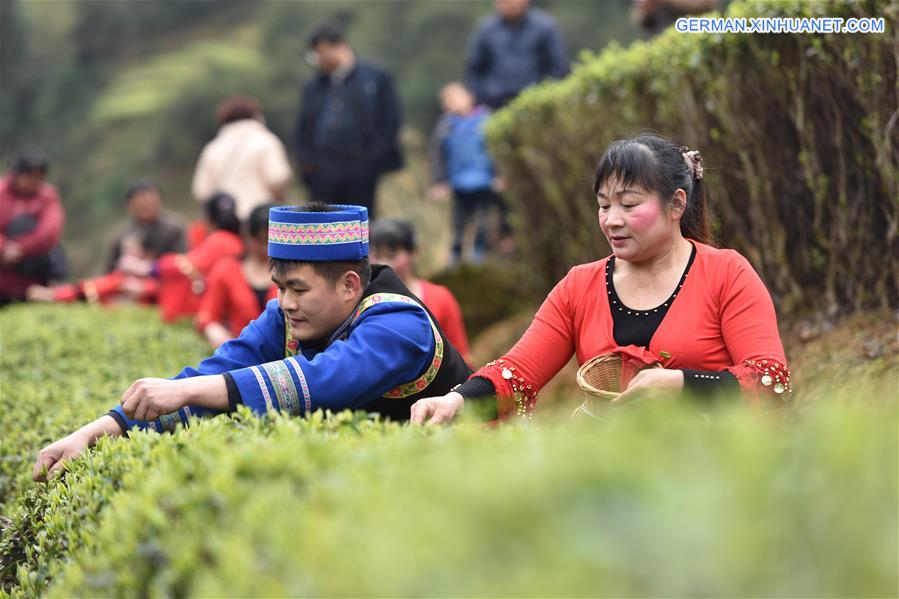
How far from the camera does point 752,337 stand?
399 centimetres

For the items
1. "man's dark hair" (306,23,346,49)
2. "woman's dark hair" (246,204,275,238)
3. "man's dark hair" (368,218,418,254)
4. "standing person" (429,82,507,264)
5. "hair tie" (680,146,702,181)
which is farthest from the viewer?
"standing person" (429,82,507,264)

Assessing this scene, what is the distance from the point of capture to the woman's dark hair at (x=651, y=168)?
416 cm

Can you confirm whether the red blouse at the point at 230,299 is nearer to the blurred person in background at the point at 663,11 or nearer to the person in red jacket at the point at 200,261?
the person in red jacket at the point at 200,261

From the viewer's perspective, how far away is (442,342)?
4504 mm

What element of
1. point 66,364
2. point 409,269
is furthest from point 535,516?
point 66,364

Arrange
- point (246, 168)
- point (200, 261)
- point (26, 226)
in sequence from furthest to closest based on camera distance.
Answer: point (26, 226) < point (246, 168) < point (200, 261)

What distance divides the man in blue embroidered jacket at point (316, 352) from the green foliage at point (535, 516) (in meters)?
0.97

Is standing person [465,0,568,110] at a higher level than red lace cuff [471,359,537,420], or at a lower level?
higher

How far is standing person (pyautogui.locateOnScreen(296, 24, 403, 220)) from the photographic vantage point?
38.4 ft

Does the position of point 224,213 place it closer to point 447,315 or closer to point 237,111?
point 237,111

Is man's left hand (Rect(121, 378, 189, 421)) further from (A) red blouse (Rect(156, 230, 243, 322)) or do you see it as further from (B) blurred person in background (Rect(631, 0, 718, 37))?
Result: (B) blurred person in background (Rect(631, 0, 718, 37))

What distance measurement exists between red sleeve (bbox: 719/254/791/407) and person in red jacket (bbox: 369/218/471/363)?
121 inches

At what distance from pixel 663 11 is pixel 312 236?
19.3 ft

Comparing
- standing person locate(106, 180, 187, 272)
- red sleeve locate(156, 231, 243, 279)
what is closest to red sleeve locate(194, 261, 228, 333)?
red sleeve locate(156, 231, 243, 279)
